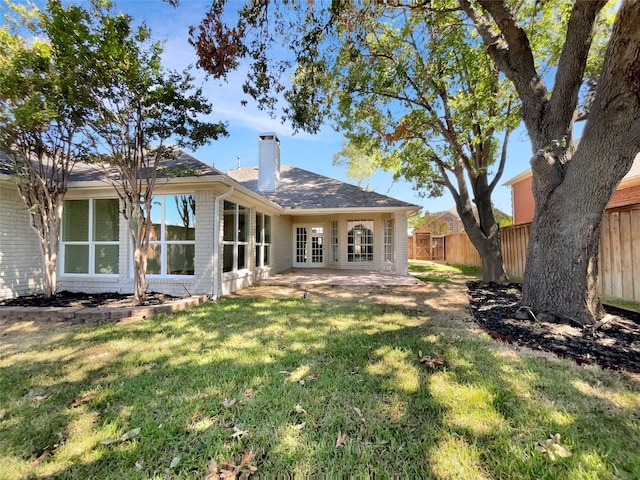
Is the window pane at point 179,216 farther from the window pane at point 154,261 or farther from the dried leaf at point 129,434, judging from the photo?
the dried leaf at point 129,434

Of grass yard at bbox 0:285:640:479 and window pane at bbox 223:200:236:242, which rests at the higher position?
window pane at bbox 223:200:236:242

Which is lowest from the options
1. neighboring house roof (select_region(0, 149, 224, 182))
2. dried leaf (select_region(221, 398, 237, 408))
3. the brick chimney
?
dried leaf (select_region(221, 398, 237, 408))

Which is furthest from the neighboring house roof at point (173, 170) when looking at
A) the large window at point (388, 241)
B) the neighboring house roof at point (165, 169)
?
the large window at point (388, 241)

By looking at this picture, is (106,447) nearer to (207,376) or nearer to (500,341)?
(207,376)

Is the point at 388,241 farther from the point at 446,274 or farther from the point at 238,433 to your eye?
the point at 238,433

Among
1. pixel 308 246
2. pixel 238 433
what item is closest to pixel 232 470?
pixel 238 433

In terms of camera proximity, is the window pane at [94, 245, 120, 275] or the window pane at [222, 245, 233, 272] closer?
the window pane at [94, 245, 120, 275]

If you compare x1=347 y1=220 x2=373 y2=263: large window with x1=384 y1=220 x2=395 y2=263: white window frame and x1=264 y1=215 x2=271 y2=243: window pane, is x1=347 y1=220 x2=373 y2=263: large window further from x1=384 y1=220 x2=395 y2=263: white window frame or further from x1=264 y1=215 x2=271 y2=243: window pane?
x1=264 y1=215 x2=271 y2=243: window pane

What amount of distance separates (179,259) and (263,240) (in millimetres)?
3721

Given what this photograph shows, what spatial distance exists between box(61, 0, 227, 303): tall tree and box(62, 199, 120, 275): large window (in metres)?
1.66

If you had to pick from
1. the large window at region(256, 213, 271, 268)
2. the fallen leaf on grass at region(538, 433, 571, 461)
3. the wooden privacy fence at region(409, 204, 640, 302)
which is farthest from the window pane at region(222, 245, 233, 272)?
the wooden privacy fence at region(409, 204, 640, 302)

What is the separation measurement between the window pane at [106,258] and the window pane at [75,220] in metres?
0.51

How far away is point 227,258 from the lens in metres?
7.99

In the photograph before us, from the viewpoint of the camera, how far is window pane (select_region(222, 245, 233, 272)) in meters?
7.75
